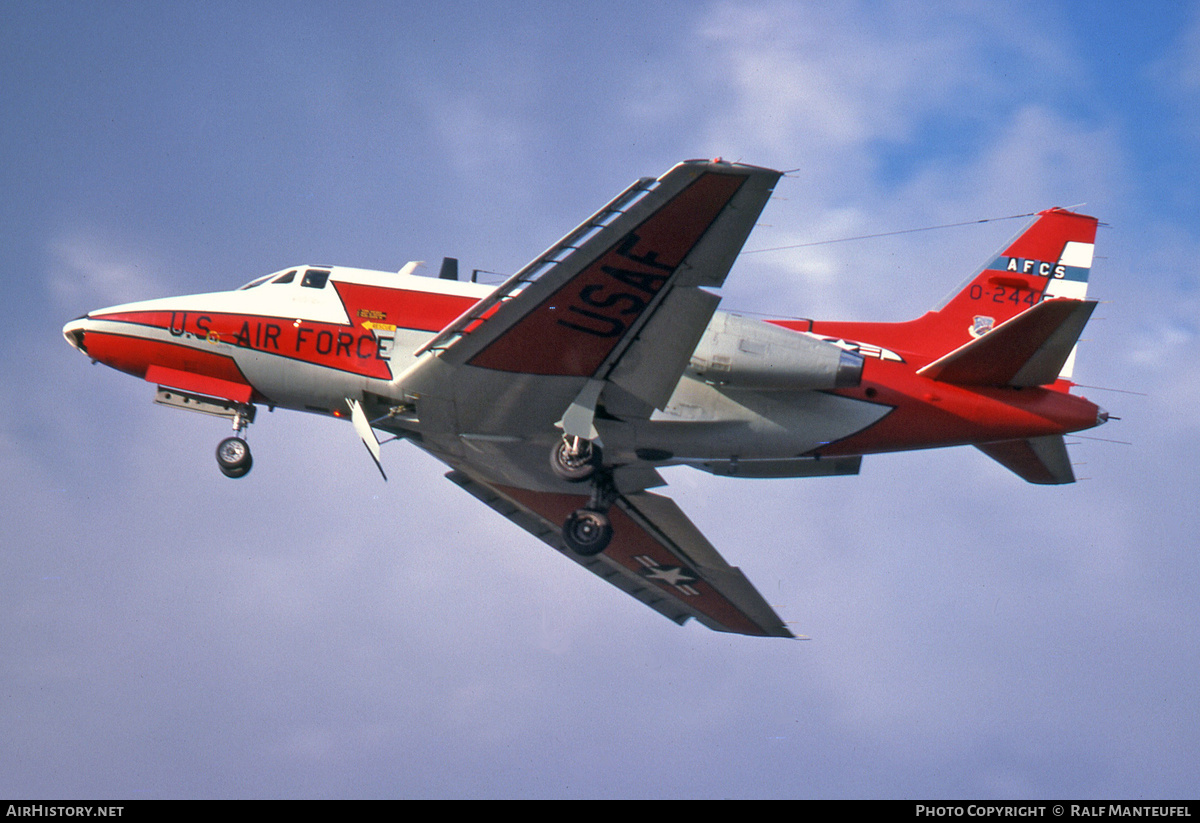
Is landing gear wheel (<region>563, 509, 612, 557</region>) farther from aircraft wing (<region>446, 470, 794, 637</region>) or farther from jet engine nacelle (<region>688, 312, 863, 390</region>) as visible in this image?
jet engine nacelle (<region>688, 312, 863, 390</region>)

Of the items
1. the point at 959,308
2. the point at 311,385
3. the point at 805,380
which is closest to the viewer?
the point at 805,380

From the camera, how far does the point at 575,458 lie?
2462 cm

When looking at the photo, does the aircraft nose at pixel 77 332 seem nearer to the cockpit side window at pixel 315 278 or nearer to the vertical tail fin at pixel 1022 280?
the cockpit side window at pixel 315 278

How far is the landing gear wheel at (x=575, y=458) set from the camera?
80.5ft

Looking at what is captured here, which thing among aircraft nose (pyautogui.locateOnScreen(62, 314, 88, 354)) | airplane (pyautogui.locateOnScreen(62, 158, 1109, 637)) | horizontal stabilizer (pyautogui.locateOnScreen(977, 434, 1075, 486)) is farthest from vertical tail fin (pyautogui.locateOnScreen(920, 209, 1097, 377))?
aircraft nose (pyautogui.locateOnScreen(62, 314, 88, 354))

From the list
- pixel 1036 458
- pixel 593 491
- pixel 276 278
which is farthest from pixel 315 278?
pixel 1036 458

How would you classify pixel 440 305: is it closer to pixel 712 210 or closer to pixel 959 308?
pixel 712 210

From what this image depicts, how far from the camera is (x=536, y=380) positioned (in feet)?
78.1

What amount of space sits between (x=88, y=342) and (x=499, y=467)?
9119mm

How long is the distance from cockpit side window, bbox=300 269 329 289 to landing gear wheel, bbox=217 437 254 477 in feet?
11.5

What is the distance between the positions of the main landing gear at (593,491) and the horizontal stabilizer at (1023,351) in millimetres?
6842

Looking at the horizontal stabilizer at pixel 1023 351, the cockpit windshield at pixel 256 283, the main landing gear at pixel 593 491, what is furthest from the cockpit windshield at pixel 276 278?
the horizontal stabilizer at pixel 1023 351

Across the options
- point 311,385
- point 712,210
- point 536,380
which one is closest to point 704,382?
point 536,380
